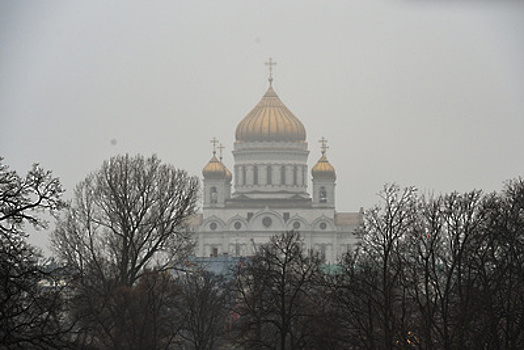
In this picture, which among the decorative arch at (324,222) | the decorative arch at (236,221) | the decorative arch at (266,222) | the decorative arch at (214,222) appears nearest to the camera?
the decorative arch at (266,222)

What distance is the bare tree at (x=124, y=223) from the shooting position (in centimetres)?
3688

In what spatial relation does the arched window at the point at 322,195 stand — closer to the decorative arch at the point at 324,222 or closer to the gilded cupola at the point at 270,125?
the decorative arch at the point at 324,222

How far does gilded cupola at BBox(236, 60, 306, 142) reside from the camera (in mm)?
128000

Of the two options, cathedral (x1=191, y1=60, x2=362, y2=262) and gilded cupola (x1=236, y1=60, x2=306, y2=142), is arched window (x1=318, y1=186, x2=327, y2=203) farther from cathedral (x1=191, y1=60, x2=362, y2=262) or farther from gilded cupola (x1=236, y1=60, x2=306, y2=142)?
gilded cupola (x1=236, y1=60, x2=306, y2=142)

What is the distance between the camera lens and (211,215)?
122 meters

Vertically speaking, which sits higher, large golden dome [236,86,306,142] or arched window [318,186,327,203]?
large golden dome [236,86,306,142]

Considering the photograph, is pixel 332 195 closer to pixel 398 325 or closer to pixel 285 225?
pixel 285 225

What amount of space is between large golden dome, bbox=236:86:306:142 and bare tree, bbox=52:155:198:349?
86.7 meters

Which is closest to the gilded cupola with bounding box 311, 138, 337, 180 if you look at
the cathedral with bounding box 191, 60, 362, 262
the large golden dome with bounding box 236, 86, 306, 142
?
the cathedral with bounding box 191, 60, 362, 262

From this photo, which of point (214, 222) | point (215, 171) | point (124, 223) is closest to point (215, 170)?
point (215, 171)

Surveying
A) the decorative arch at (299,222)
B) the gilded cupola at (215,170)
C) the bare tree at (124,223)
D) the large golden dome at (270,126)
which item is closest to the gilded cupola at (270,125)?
the large golden dome at (270,126)

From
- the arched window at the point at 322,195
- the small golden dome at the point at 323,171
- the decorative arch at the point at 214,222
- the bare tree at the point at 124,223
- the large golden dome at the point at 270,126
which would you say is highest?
the large golden dome at the point at 270,126

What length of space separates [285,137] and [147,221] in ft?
296

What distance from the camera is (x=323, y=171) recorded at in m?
123
